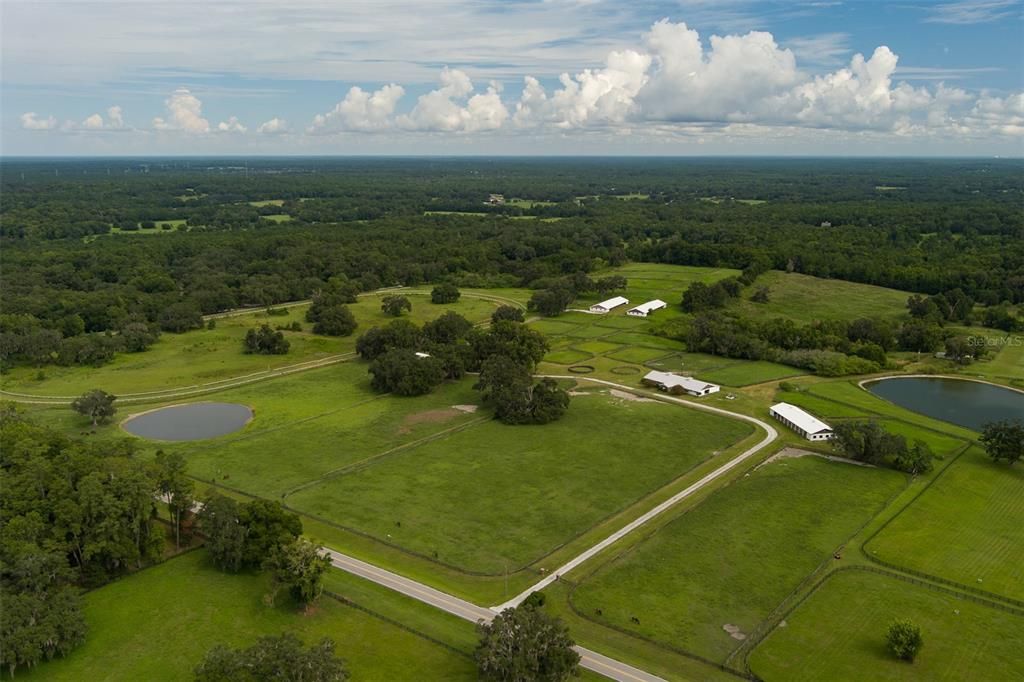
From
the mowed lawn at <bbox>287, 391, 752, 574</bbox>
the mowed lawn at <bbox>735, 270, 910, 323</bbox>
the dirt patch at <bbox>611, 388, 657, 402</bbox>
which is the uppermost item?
the mowed lawn at <bbox>735, 270, 910, 323</bbox>

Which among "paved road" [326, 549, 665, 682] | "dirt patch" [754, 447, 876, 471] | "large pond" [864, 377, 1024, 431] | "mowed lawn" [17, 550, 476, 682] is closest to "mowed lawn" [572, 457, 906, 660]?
"dirt patch" [754, 447, 876, 471]

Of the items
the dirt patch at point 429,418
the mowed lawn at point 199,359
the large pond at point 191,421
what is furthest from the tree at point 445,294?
the dirt patch at point 429,418

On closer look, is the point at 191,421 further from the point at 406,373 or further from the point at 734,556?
the point at 734,556

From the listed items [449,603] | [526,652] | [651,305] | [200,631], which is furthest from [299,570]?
[651,305]

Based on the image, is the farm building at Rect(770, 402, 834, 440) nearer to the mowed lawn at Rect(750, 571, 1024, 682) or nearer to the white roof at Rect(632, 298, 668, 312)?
the mowed lawn at Rect(750, 571, 1024, 682)

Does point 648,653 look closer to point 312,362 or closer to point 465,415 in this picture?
point 465,415

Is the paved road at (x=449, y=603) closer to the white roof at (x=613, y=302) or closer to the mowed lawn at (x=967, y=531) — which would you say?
the mowed lawn at (x=967, y=531)

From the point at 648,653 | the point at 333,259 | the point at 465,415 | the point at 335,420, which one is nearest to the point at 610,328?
the point at 465,415
